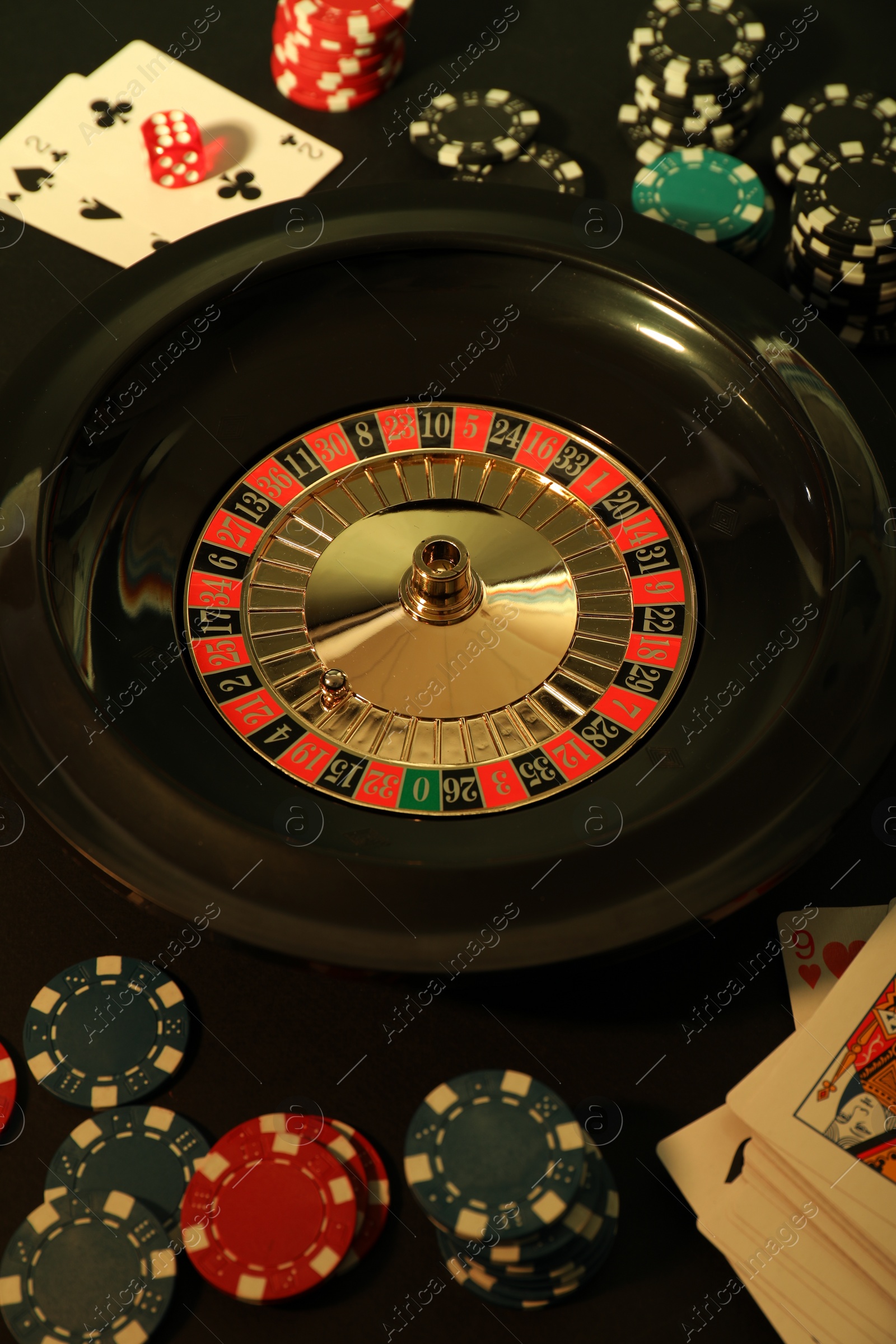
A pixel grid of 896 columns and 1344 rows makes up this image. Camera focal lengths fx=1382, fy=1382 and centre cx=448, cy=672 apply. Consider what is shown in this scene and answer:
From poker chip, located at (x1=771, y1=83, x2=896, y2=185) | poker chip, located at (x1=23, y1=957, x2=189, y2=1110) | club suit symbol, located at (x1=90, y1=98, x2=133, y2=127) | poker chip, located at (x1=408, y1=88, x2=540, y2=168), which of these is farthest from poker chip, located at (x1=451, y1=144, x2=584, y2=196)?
poker chip, located at (x1=23, y1=957, x2=189, y2=1110)

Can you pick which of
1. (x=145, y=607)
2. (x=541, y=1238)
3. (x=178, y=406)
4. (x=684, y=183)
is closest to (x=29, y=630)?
(x=145, y=607)

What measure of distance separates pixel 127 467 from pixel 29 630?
690 millimetres

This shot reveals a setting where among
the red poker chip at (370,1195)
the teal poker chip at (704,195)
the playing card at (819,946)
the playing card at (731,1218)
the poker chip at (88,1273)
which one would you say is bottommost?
the poker chip at (88,1273)

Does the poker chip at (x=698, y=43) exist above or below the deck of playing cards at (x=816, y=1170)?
above

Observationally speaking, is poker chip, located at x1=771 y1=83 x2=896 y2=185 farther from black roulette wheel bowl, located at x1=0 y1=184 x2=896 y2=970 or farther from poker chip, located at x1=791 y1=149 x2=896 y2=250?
black roulette wheel bowl, located at x1=0 y1=184 x2=896 y2=970

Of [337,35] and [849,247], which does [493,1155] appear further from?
[337,35]

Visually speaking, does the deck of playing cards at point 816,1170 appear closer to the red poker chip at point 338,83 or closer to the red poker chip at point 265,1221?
the red poker chip at point 265,1221

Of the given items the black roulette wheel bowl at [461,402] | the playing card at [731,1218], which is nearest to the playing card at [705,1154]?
the playing card at [731,1218]

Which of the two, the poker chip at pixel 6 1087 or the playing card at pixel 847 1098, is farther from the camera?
the poker chip at pixel 6 1087

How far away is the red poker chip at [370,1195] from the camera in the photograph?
329 centimetres

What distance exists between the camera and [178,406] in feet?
13.3

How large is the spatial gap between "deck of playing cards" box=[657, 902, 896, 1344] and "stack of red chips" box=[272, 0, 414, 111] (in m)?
3.88

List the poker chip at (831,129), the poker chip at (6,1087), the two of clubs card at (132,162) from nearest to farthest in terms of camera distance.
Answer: the poker chip at (6,1087) < the poker chip at (831,129) < the two of clubs card at (132,162)

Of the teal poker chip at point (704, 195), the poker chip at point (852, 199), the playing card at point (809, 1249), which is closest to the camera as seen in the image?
the playing card at point (809, 1249)
